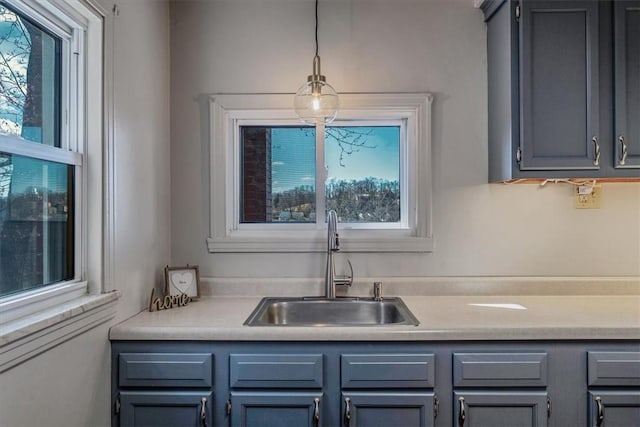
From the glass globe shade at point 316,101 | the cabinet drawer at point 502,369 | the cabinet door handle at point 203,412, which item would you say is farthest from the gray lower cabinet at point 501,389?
the glass globe shade at point 316,101

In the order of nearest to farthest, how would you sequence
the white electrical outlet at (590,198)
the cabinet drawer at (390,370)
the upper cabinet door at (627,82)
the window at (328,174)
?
the cabinet drawer at (390,370) → the upper cabinet door at (627,82) → the white electrical outlet at (590,198) → the window at (328,174)

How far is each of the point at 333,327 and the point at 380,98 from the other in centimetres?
124

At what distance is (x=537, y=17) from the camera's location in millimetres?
1822

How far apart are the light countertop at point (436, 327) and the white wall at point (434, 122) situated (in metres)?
0.39

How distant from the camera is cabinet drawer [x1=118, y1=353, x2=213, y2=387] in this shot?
151 centimetres

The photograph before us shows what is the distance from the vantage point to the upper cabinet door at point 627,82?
180 cm

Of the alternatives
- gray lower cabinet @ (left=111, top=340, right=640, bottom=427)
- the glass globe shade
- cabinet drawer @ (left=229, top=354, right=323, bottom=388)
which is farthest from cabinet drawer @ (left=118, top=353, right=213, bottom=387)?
the glass globe shade

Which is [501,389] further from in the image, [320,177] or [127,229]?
[127,229]

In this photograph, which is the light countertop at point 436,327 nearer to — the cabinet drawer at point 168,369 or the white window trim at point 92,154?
the cabinet drawer at point 168,369

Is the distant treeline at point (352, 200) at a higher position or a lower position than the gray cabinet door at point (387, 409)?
higher

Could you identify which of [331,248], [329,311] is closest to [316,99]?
[331,248]

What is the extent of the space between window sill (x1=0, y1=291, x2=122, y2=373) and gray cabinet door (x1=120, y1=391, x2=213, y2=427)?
1.11 feet

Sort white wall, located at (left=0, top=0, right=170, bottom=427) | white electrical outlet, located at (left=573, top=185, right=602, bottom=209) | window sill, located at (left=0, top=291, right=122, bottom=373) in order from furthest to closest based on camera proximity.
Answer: white electrical outlet, located at (left=573, top=185, right=602, bottom=209) < white wall, located at (left=0, top=0, right=170, bottom=427) < window sill, located at (left=0, top=291, right=122, bottom=373)

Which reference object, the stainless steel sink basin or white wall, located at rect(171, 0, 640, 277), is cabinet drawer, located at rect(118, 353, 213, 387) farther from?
white wall, located at rect(171, 0, 640, 277)
